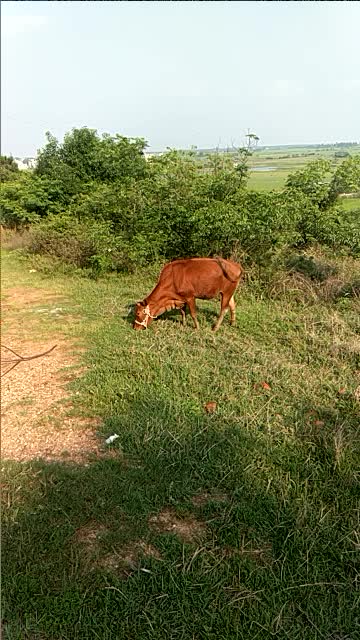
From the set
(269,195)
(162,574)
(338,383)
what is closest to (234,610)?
(162,574)

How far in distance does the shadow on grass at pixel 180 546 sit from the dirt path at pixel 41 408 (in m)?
0.24

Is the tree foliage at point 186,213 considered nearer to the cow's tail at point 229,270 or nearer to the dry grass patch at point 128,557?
the cow's tail at point 229,270

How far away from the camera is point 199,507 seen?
3037mm

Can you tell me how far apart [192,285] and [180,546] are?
3.86m

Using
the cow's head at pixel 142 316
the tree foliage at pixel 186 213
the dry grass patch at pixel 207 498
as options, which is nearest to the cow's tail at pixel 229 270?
the cow's head at pixel 142 316

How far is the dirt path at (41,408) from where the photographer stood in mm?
3811

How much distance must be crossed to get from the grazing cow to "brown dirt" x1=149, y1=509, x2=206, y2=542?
3345mm

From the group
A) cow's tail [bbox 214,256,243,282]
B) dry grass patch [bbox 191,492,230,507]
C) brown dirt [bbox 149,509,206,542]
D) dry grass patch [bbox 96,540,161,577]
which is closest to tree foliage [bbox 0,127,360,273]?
cow's tail [bbox 214,256,243,282]

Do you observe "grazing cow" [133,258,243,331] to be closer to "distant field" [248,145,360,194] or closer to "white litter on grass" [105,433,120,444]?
"white litter on grass" [105,433,120,444]

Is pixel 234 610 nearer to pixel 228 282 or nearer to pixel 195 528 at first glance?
pixel 195 528

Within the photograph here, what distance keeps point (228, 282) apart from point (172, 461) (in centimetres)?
320

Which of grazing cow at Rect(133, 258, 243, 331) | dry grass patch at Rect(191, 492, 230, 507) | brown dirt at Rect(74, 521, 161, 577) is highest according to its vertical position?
grazing cow at Rect(133, 258, 243, 331)

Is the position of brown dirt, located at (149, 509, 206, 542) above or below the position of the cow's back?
below

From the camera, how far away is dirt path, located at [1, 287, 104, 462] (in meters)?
3.81
